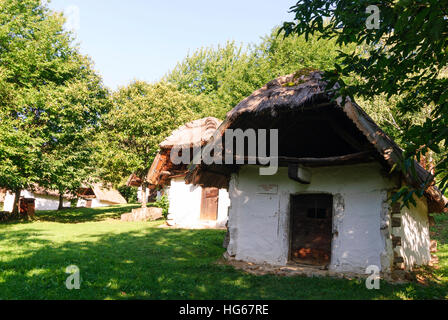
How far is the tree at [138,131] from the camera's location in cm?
2053

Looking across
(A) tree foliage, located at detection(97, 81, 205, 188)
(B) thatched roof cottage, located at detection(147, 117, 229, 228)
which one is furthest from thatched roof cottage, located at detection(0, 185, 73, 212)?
(B) thatched roof cottage, located at detection(147, 117, 229, 228)

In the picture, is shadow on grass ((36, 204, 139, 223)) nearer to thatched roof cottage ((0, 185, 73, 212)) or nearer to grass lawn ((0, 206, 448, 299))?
grass lawn ((0, 206, 448, 299))

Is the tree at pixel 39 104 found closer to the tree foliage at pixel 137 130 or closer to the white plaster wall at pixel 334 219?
the tree foliage at pixel 137 130

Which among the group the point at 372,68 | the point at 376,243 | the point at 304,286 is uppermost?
the point at 372,68

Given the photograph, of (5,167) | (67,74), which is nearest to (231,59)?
(67,74)

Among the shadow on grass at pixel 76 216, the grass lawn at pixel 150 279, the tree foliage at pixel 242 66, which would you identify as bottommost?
the shadow on grass at pixel 76 216

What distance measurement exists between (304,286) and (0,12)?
1962 centimetres

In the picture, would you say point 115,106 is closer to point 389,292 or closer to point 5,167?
point 5,167

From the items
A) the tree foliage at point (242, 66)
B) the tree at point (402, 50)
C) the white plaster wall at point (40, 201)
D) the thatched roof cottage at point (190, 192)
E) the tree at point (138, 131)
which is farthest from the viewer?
the white plaster wall at point (40, 201)

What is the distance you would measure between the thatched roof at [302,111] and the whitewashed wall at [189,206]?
19.3 feet

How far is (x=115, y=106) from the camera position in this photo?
22.0 m

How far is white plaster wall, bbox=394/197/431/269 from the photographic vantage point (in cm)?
730

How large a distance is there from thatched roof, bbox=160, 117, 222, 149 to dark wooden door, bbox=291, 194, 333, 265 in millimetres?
8064

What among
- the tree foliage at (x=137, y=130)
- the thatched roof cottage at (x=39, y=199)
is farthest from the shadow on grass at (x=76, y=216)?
the thatched roof cottage at (x=39, y=199)
